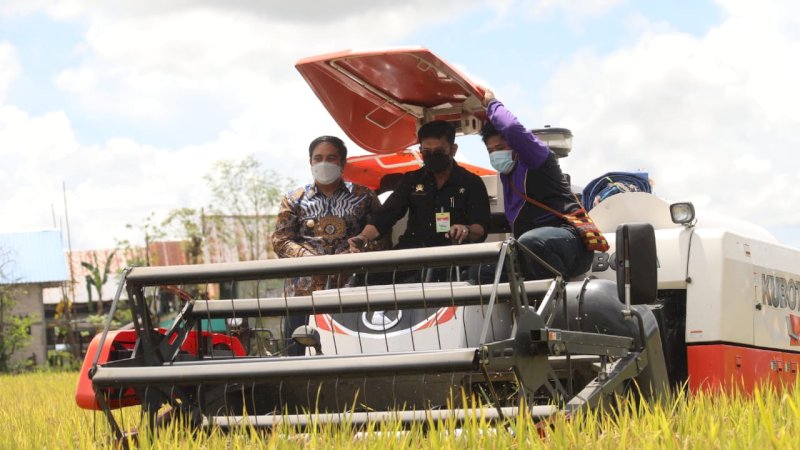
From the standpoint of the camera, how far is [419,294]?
5414mm

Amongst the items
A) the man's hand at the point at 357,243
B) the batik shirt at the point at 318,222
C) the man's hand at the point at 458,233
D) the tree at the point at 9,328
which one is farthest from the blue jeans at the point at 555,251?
the tree at the point at 9,328

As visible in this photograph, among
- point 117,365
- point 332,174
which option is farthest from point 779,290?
point 117,365

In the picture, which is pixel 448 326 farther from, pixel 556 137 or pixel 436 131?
pixel 556 137

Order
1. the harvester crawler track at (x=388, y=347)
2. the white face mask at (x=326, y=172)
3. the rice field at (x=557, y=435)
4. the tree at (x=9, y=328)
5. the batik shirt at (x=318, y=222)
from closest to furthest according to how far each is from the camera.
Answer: the rice field at (x=557, y=435)
the harvester crawler track at (x=388, y=347)
the batik shirt at (x=318, y=222)
the white face mask at (x=326, y=172)
the tree at (x=9, y=328)

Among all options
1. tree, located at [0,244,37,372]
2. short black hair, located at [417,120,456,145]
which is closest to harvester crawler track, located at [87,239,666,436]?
short black hair, located at [417,120,456,145]

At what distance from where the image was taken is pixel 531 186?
20.6 ft

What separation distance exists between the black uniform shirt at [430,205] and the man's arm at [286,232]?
0.62m

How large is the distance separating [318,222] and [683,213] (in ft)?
8.14

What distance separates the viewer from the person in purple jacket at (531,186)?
6012 mm

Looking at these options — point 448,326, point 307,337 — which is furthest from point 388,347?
point 307,337

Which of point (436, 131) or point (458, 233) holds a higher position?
point (436, 131)

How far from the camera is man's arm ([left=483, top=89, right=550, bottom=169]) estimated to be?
618 cm

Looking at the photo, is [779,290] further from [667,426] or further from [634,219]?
[667,426]

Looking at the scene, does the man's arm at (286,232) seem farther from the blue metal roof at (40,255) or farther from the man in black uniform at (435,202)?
the blue metal roof at (40,255)
